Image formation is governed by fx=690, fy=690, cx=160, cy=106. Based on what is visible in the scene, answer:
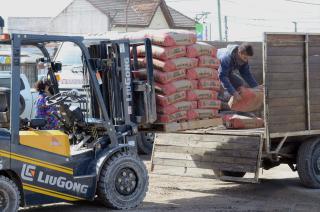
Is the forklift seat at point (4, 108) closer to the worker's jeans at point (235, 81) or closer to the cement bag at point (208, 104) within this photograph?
the cement bag at point (208, 104)

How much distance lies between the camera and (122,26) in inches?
2127

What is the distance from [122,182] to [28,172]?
1.44m

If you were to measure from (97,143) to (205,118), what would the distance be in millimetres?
1969

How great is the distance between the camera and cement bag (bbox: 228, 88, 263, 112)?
37.7 feet

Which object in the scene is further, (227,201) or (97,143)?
(227,201)

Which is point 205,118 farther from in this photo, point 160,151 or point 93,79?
point 93,79

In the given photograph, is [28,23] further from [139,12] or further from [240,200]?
[240,200]

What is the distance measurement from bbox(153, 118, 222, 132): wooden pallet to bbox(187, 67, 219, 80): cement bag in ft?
2.13

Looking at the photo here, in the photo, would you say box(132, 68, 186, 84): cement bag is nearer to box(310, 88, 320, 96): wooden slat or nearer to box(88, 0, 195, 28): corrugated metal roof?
box(310, 88, 320, 96): wooden slat

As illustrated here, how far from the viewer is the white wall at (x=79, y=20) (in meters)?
58.1

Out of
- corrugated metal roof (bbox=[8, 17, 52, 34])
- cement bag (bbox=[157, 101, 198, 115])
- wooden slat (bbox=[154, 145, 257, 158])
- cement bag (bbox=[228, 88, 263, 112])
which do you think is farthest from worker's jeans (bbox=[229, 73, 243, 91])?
corrugated metal roof (bbox=[8, 17, 52, 34])

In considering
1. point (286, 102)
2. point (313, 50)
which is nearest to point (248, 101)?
point (286, 102)

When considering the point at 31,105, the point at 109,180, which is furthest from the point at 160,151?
the point at 31,105

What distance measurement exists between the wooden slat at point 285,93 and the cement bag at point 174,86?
1284 millimetres
